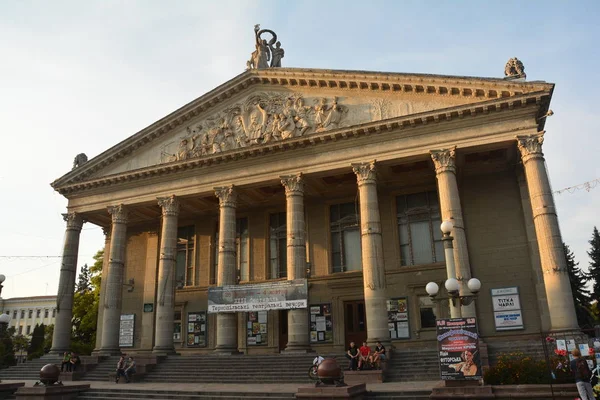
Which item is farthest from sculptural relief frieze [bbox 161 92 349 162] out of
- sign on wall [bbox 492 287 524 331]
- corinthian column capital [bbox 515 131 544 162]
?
sign on wall [bbox 492 287 524 331]

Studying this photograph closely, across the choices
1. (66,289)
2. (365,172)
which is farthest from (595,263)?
(66,289)

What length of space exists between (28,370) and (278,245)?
49.8ft

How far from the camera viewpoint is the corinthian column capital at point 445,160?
2264cm

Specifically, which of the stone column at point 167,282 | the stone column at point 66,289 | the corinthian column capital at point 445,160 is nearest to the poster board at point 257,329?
the stone column at point 167,282

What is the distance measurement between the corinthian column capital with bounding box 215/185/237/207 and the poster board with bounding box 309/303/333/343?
753 centimetres

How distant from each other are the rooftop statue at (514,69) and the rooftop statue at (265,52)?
42.3 feet

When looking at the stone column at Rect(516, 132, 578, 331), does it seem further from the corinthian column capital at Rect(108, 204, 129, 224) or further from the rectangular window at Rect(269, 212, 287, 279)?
the corinthian column capital at Rect(108, 204, 129, 224)

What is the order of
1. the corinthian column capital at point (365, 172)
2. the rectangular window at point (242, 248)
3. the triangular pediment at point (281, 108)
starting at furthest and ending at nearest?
the rectangular window at point (242, 248) → the corinthian column capital at point (365, 172) → the triangular pediment at point (281, 108)

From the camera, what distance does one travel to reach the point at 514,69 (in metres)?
22.4

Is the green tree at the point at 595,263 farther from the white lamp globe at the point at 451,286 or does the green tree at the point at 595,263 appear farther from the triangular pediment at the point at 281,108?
the white lamp globe at the point at 451,286

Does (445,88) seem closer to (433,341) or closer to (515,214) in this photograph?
(515,214)

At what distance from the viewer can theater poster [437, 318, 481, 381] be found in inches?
521

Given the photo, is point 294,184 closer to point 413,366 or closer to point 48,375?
point 413,366

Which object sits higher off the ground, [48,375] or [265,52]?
[265,52]
